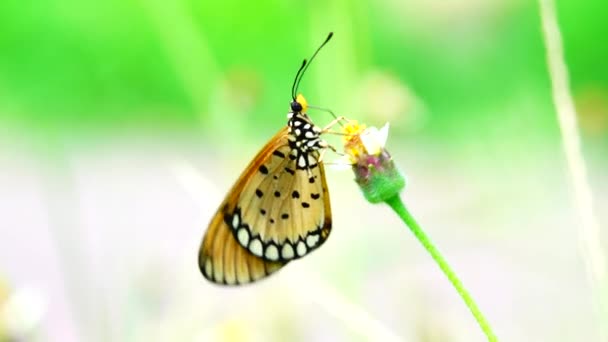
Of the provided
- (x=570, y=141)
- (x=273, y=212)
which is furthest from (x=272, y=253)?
(x=570, y=141)

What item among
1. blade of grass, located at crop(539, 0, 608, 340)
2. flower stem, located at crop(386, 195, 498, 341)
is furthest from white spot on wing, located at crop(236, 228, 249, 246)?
blade of grass, located at crop(539, 0, 608, 340)

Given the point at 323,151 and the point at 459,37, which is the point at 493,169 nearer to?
the point at 323,151

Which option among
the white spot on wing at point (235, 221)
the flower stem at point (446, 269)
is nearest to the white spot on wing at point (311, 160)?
the white spot on wing at point (235, 221)

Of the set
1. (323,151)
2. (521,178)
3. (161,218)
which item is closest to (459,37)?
(161,218)

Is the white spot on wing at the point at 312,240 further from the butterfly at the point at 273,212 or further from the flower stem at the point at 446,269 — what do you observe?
the flower stem at the point at 446,269

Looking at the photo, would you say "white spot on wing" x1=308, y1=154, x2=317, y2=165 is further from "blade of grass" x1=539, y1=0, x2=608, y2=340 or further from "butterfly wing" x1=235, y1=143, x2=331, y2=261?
"blade of grass" x1=539, y1=0, x2=608, y2=340
